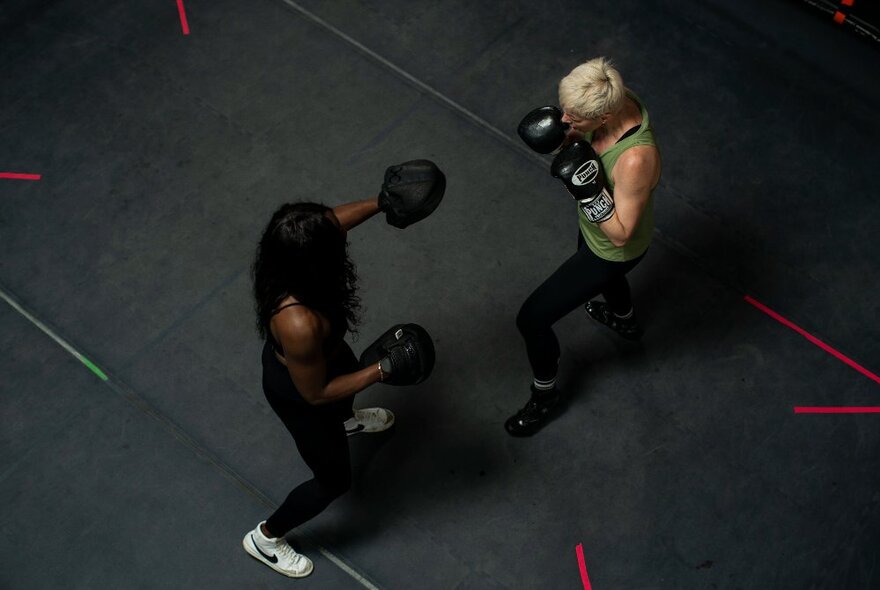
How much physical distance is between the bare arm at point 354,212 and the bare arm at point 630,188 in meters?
0.81

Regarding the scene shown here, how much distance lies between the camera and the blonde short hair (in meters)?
2.80

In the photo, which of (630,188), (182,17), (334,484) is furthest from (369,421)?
(182,17)

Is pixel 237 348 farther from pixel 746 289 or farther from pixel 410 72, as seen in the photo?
pixel 746 289

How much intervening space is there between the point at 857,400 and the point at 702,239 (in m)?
1.03

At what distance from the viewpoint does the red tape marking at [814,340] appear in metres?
3.90

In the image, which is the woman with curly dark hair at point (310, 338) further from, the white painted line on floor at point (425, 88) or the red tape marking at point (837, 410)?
the red tape marking at point (837, 410)

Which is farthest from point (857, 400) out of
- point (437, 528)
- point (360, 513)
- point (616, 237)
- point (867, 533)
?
point (360, 513)

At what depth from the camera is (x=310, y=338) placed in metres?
2.47

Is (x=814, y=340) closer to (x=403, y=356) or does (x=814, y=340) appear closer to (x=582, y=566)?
(x=582, y=566)

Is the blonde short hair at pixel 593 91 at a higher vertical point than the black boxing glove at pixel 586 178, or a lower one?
higher

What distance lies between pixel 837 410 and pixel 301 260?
2647 mm

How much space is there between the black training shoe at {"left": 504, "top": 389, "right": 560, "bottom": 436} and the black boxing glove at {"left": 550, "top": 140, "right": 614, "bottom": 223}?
3.22ft

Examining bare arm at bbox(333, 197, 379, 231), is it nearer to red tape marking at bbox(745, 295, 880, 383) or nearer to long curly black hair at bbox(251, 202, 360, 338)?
long curly black hair at bbox(251, 202, 360, 338)

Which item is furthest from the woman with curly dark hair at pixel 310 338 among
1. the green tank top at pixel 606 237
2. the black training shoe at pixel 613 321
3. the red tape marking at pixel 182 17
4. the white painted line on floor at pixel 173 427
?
the red tape marking at pixel 182 17
